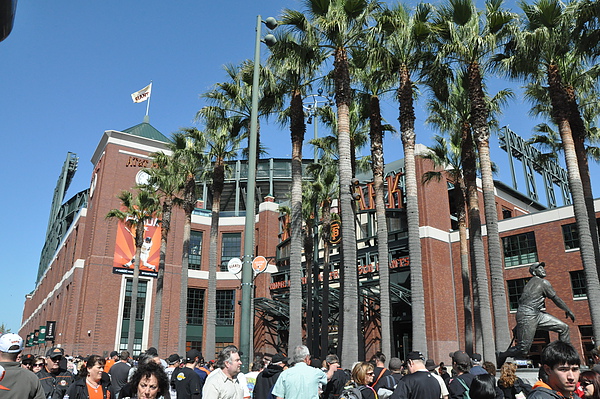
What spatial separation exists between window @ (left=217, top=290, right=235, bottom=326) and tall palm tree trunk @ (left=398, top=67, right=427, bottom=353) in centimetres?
3351

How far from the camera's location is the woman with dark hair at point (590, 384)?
466 centimetres

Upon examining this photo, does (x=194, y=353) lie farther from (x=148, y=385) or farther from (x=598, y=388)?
(x=598, y=388)

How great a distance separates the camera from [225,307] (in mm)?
51094

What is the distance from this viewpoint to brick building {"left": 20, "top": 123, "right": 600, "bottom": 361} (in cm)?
3403

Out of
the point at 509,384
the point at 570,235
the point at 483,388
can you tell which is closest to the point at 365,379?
the point at 483,388

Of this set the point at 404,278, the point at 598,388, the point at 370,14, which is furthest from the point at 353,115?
the point at 598,388

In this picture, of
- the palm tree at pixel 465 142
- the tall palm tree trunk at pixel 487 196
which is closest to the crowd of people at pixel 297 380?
the tall palm tree trunk at pixel 487 196

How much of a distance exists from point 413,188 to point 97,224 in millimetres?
36755

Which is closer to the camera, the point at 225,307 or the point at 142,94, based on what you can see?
the point at 225,307

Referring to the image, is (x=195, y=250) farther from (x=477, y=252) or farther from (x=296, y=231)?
(x=477, y=252)

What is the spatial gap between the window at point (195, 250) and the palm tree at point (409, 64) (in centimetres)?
3498

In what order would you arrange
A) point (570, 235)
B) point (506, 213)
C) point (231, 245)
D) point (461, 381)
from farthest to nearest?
point (231, 245), point (506, 213), point (570, 235), point (461, 381)

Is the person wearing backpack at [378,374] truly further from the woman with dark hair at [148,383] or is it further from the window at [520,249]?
the window at [520,249]

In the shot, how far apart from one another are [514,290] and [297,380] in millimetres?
31517
